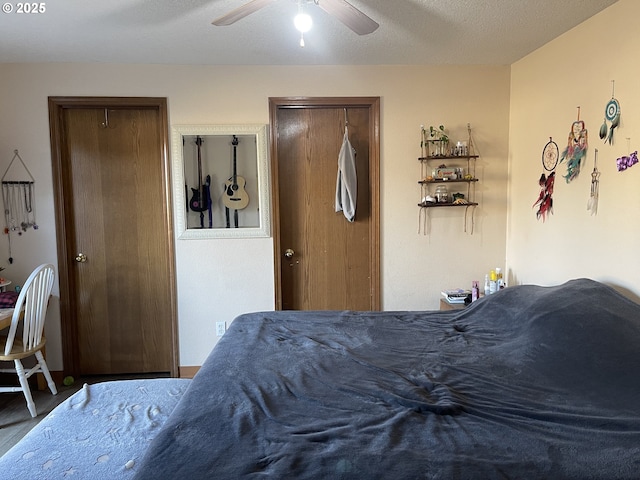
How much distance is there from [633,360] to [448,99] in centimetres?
230

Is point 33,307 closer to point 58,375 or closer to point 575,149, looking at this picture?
point 58,375

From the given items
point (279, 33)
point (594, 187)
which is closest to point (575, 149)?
point (594, 187)

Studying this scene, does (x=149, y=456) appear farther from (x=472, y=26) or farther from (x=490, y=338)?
(x=472, y=26)

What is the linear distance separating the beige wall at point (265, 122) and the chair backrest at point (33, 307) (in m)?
0.38

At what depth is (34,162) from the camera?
3.10 m

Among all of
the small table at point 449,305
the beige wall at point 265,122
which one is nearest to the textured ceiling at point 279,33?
the beige wall at point 265,122

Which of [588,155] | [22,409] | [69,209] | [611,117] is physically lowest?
[22,409]

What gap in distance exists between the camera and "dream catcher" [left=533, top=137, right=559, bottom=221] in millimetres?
2744

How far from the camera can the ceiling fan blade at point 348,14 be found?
1747 millimetres

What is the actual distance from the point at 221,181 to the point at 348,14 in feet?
5.74

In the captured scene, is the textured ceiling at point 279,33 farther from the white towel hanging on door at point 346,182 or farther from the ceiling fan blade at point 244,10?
the white towel hanging on door at point 346,182

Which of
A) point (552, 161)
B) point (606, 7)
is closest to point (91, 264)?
point (552, 161)

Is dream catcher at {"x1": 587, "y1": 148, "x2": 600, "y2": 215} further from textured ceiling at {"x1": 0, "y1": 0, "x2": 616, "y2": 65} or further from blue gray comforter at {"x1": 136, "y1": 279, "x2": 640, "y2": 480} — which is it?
textured ceiling at {"x1": 0, "y1": 0, "x2": 616, "y2": 65}

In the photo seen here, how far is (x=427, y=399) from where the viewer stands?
4.73 ft
